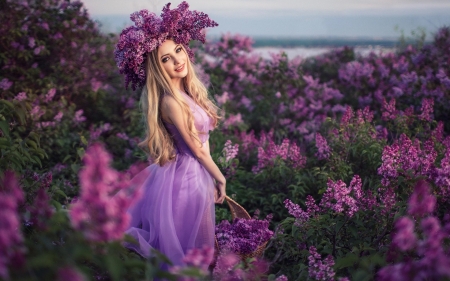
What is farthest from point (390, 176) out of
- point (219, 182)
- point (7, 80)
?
point (7, 80)

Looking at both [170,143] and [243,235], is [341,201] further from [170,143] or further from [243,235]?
[170,143]

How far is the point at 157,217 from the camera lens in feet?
9.65

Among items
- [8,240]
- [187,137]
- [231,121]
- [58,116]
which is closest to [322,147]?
[187,137]

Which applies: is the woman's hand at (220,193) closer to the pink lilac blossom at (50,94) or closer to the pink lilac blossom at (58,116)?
the pink lilac blossom at (58,116)

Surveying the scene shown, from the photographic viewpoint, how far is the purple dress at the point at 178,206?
289 centimetres

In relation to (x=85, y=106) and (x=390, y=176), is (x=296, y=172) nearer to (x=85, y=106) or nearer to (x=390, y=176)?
(x=390, y=176)

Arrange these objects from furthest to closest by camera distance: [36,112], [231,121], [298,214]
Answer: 1. [231,121]
2. [36,112]
3. [298,214]

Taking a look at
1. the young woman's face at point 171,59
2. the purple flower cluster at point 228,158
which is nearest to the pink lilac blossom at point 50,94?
the purple flower cluster at point 228,158

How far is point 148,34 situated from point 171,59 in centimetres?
23

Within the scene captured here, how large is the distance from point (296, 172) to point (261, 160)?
1.09 feet

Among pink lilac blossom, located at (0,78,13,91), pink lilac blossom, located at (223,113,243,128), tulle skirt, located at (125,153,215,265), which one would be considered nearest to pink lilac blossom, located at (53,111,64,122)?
pink lilac blossom, located at (0,78,13,91)

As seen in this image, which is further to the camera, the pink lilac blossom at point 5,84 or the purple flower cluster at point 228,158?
the pink lilac blossom at point 5,84

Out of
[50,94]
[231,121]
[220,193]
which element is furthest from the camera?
[231,121]

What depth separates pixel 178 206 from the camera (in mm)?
2979
